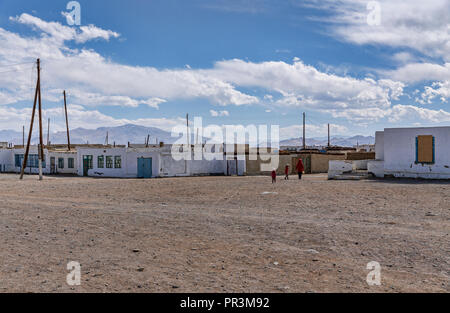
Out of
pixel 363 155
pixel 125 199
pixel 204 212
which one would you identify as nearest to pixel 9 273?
pixel 204 212

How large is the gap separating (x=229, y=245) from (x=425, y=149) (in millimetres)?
22052

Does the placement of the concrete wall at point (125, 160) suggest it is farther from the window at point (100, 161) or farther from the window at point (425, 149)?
the window at point (425, 149)

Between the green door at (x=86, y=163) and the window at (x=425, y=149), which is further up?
the window at (x=425, y=149)

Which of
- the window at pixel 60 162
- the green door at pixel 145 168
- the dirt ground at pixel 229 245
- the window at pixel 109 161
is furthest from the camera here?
the window at pixel 60 162

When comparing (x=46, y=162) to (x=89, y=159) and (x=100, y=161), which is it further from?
(x=100, y=161)

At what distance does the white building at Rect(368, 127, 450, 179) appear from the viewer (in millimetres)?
25781

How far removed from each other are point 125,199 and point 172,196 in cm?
232

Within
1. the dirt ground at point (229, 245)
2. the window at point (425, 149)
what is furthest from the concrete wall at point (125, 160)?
the window at point (425, 149)

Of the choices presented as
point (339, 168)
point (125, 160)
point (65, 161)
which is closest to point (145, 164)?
point (125, 160)

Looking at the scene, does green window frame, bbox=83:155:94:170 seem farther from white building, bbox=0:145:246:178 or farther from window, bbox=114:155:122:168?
window, bbox=114:155:122:168

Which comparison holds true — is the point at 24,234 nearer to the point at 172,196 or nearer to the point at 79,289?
the point at 79,289

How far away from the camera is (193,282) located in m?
6.33

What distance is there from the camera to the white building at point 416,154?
25.8 meters

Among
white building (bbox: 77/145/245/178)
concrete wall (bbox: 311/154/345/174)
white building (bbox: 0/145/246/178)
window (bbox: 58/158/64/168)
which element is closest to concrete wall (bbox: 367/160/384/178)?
concrete wall (bbox: 311/154/345/174)
